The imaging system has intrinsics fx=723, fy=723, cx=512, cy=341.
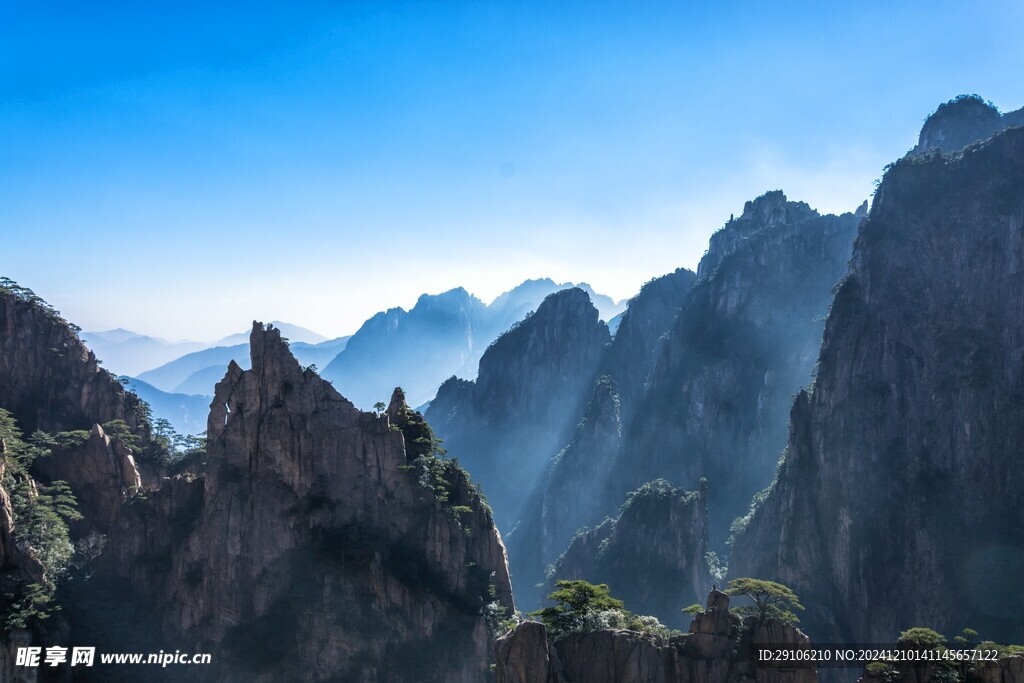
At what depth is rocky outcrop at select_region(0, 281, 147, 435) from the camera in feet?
208

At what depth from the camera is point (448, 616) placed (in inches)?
2028

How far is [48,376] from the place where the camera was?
6506cm

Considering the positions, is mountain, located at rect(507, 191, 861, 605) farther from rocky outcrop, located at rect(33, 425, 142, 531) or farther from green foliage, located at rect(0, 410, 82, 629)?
green foliage, located at rect(0, 410, 82, 629)

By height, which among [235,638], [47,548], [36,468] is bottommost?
[235,638]

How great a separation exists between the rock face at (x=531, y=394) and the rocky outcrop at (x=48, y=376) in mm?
114637

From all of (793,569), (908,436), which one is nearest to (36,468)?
(793,569)

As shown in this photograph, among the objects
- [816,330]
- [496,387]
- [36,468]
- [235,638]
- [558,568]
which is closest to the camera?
[235,638]

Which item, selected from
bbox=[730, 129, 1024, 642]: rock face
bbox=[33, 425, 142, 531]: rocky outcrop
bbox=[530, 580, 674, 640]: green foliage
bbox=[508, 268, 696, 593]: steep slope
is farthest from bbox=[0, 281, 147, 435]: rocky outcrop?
bbox=[508, 268, 696, 593]: steep slope

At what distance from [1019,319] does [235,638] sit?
265ft

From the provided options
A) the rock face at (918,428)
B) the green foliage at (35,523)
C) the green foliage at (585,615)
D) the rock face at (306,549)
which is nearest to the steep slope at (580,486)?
the rock face at (918,428)

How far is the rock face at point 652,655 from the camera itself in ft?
113

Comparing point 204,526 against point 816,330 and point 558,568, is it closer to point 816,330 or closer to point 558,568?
point 558,568

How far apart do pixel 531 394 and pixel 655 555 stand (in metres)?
79.3

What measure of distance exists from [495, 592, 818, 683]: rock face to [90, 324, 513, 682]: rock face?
15.5m
